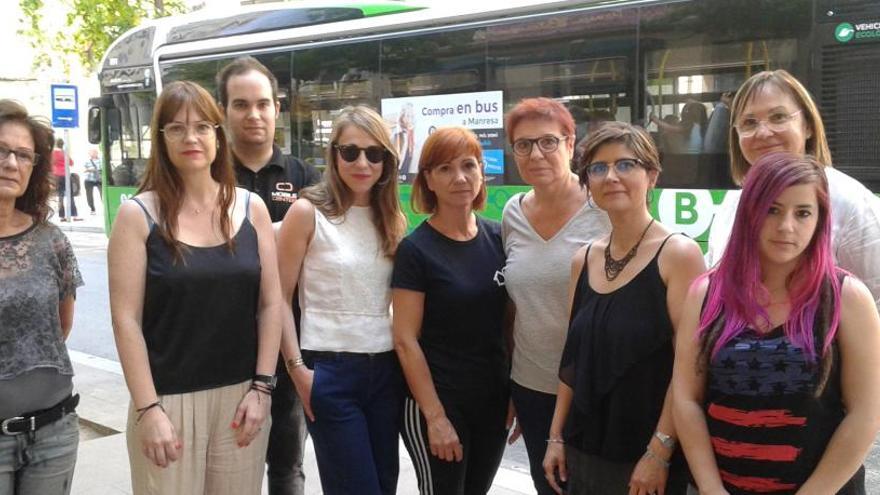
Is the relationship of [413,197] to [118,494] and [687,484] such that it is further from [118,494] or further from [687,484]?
[118,494]

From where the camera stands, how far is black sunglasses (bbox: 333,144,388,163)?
2.90 meters

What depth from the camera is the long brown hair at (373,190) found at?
9.61 ft

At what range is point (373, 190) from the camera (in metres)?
3.02

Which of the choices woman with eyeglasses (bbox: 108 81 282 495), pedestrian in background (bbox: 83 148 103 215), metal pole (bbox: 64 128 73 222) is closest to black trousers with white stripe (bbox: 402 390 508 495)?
woman with eyeglasses (bbox: 108 81 282 495)

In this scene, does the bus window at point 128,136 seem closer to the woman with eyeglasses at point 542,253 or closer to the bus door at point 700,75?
the bus door at point 700,75

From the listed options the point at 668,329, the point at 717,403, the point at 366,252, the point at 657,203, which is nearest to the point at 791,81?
the point at 668,329

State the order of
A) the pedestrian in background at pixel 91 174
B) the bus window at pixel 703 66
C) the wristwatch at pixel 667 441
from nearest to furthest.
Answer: the wristwatch at pixel 667 441
the bus window at pixel 703 66
the pedestrian in background at pixel 91 174

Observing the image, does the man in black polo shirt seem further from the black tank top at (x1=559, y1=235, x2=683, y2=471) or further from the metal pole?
the metal pole

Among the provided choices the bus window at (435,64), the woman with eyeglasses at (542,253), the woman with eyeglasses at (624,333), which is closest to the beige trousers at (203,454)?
the woman with eyeglasses at (542,253)

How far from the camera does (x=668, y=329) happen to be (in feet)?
7.39

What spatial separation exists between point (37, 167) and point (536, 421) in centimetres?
186

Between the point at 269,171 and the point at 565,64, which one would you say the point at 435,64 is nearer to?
the point at 565,64

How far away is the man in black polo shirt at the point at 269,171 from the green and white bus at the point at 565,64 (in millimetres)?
3348

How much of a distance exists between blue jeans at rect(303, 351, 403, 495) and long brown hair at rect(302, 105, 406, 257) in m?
0.42
